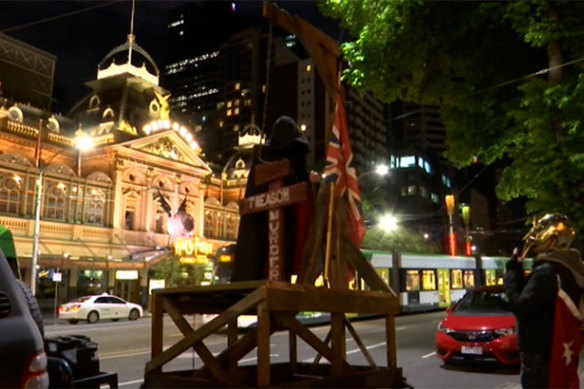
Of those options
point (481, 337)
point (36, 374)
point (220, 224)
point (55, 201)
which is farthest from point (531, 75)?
point (220, 224)

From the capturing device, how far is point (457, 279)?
31047mm

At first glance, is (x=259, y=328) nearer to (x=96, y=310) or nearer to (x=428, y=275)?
(x=428, y=275)

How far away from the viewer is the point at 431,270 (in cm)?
2903

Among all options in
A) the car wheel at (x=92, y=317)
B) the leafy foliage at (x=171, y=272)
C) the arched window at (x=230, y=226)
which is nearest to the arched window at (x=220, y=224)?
the arched window at (x=230, y=226)

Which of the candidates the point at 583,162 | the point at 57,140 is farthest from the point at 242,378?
the point at 57,140

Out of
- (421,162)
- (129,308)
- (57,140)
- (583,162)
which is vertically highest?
(421,162)

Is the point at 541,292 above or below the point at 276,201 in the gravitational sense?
below

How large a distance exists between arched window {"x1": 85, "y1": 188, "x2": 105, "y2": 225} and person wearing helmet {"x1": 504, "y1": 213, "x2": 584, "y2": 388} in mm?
35632

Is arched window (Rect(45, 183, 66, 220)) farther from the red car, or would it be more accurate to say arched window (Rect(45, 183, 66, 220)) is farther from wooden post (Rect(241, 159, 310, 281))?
wooden post (Rect(241, 159, 310, 281))

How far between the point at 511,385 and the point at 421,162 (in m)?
97.1

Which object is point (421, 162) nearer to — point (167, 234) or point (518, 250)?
point (167, 234)

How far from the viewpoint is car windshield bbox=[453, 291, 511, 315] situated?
37.7 ft

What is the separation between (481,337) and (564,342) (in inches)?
265

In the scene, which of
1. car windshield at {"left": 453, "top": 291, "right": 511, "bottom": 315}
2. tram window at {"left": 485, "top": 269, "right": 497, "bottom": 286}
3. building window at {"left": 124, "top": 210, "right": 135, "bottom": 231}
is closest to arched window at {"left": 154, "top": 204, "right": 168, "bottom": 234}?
building window at {"left": 124, "top": 210, "right": 135, "bottom": 231}
